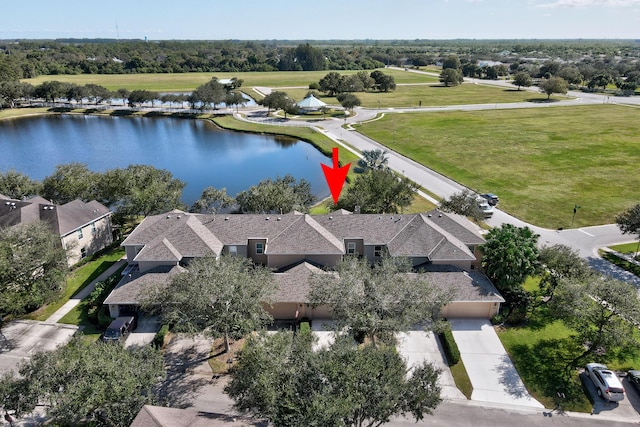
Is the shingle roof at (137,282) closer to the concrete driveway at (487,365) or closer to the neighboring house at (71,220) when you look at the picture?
the neighboring house at (71,220)

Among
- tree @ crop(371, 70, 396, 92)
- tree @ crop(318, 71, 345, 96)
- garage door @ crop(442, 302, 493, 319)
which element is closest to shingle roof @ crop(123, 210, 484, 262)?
garage door @ crop(442, 302, 493, 319)

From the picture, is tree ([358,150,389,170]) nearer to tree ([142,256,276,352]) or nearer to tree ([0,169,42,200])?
tree ([142,256,276,352])

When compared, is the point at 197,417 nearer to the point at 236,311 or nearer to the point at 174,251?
the point at 236,311

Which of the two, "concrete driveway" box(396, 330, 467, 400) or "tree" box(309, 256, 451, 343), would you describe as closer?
"tree" box(309, 256, 451, 343)

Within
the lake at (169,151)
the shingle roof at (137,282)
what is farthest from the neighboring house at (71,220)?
the lake at (169,151)

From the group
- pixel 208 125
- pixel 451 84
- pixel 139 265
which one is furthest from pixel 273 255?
pixel 451 84

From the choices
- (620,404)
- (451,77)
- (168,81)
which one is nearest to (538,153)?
(620,404)
